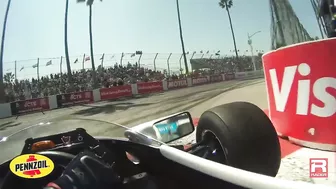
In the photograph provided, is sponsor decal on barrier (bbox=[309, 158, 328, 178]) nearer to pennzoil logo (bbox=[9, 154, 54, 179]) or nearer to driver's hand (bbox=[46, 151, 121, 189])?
driver's hand (bbox=[46, 151, 121, 189])

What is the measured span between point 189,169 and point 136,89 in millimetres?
22561

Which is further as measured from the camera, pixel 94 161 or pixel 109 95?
pixel 109 95

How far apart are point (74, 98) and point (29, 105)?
259cm

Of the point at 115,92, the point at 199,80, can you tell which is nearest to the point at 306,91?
the point at 115,92

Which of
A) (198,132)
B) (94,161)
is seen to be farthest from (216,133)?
(94,161)

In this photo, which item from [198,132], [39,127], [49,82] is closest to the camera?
[39,127]

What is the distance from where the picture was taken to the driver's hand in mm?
1402

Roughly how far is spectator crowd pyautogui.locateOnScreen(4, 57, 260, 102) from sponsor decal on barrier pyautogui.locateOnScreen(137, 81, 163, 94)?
90 cm

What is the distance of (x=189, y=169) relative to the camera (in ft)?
4.92

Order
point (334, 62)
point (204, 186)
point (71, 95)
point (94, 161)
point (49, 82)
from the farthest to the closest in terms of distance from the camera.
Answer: point (49, 82) < point (71, 95) < point (334, 62) < point (94, 161) < point (204, 186)

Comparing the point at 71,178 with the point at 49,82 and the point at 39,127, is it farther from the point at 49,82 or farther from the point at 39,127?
the point at 49,82

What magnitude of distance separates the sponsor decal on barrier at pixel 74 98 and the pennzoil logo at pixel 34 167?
18.7m

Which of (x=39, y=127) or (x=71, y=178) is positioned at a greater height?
(x=39, y=127)

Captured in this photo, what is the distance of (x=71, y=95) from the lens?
20125 millimetres
